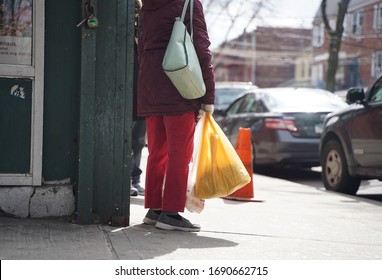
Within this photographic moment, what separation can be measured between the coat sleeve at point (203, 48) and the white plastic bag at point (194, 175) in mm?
280

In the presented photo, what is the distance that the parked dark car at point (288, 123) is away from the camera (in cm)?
1170

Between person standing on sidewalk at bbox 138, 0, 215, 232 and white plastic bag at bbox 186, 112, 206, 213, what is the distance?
4.5 inches

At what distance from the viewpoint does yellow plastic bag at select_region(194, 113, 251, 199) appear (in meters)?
5.49

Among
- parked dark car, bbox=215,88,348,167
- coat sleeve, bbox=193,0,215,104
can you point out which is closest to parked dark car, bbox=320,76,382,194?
parked dark car, bbox=215,88,348,167

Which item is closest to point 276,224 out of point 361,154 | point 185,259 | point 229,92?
point 185,259

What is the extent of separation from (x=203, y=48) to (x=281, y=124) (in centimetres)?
666

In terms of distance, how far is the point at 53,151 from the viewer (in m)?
5.46

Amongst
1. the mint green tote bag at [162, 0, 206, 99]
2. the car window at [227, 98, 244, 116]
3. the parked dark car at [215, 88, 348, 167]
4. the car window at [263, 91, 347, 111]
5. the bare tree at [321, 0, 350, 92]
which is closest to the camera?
the mint green tote bag at [162, 0, 206, 99]

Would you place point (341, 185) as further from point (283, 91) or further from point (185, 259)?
point (185, 259)

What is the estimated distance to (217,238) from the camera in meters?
5.40

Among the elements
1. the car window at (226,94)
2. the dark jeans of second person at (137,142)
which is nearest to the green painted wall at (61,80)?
the dark jeans of second person at (137,142)

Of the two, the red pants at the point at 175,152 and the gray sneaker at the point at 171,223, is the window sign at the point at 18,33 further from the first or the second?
the gray sneaker at the point at 171,223

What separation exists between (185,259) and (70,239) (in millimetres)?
849

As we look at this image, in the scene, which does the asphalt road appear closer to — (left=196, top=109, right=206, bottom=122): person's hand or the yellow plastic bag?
the yellow plastic bag
